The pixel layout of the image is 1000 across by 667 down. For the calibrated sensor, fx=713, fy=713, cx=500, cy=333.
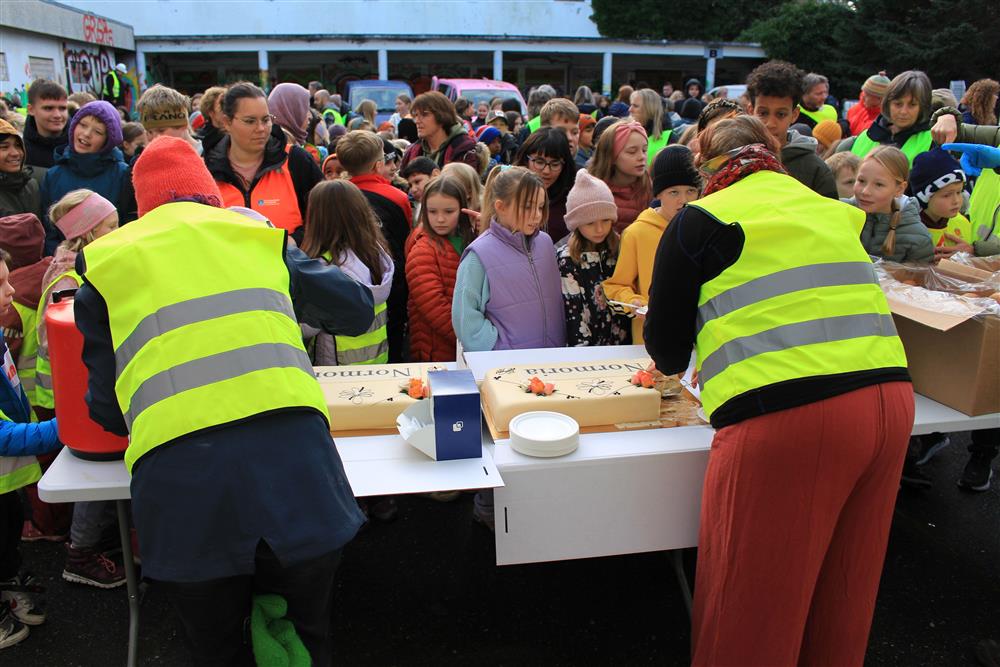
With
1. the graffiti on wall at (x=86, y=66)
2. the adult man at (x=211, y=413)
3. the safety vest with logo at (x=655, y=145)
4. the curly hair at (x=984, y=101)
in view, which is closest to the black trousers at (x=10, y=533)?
the adult man at (x=211, y=413)

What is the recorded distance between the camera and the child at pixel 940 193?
387cm

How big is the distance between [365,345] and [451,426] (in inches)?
50.3

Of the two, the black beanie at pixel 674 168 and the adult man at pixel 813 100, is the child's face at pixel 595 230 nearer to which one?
the black beanie at pixel 674 168

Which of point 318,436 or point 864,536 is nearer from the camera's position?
point 318,436

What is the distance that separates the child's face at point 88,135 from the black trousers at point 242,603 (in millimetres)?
3604

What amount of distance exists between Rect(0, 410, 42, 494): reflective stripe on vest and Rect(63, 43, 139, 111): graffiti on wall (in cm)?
1741

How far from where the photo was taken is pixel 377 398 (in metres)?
2.51

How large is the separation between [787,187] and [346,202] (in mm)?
2016

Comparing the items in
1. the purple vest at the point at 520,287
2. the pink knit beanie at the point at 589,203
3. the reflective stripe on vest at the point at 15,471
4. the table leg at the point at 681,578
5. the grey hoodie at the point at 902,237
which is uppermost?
the pink knit beanie at the point at 589,203

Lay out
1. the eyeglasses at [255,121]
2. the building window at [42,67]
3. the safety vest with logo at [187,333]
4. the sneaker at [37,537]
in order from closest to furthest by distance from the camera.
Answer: the safety vest with logo at [187,333] → the sneaker at [37,537] → the eyeglasses at [255,121] → the building window at [42,67]

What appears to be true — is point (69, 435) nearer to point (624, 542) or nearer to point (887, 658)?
point (624, 542)

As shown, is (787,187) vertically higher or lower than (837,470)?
higher

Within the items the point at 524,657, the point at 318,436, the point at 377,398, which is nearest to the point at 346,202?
the point at 377,398

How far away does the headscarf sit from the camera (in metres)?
4.91
